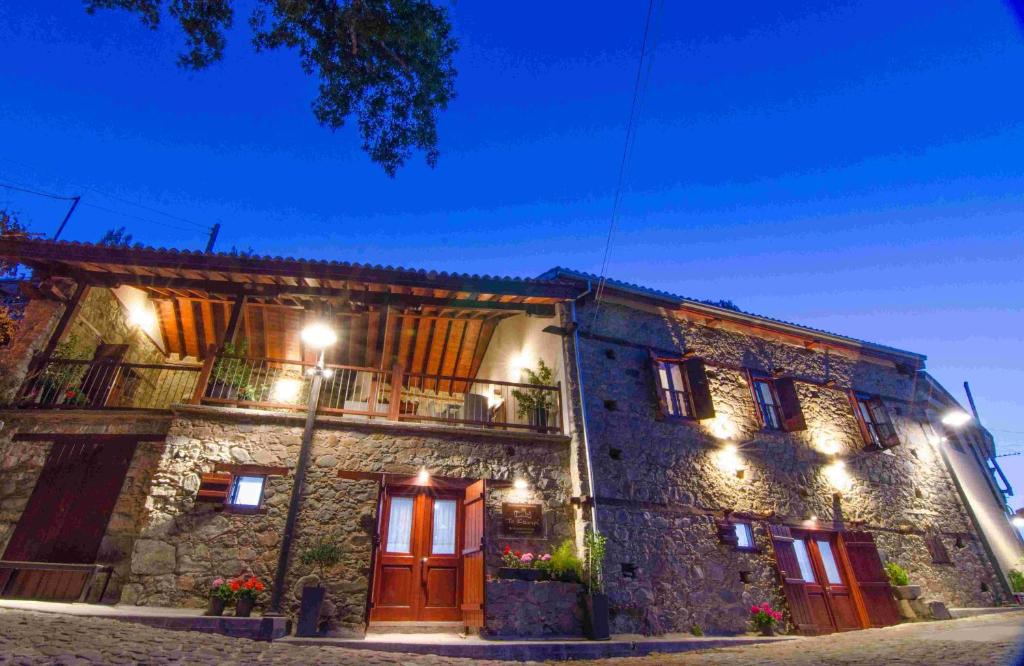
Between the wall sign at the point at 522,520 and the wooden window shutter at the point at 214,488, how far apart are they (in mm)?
4054

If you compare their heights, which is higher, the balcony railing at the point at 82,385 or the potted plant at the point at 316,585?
the balcony railing at the point at 82,385

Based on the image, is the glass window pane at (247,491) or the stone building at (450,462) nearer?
the stone building at (450,462)

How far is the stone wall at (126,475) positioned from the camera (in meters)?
6.67

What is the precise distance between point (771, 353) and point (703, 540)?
201 inches

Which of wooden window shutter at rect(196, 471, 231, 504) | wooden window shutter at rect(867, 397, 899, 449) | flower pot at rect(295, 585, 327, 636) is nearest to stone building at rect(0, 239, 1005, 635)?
wooden window shutter at rect(196, 471, 231, 504)

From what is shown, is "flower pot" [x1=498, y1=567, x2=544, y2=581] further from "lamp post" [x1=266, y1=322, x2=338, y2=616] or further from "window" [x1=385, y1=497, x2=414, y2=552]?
"lamp post" [x1=266, y1=322, x2=338, y2=616]

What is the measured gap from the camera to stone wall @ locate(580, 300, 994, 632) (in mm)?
7594

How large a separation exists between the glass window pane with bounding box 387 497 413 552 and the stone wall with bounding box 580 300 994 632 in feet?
9.94

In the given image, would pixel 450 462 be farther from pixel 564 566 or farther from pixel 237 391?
pixel 237 391

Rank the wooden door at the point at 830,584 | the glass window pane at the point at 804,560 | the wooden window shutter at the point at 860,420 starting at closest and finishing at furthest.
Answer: the wooden door at the point at 830,584 < the glass window pane at the point at 804,560 < the wooden window shutter at the point at 860,420

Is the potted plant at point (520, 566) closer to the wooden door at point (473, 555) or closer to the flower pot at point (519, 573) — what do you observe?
the flower pot at point (519, 573)

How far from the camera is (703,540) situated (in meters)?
8.08

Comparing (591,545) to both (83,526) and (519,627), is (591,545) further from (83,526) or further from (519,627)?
(83,526)

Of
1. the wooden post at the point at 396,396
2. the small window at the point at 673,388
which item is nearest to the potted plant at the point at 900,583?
the small window at the point at 673,388
